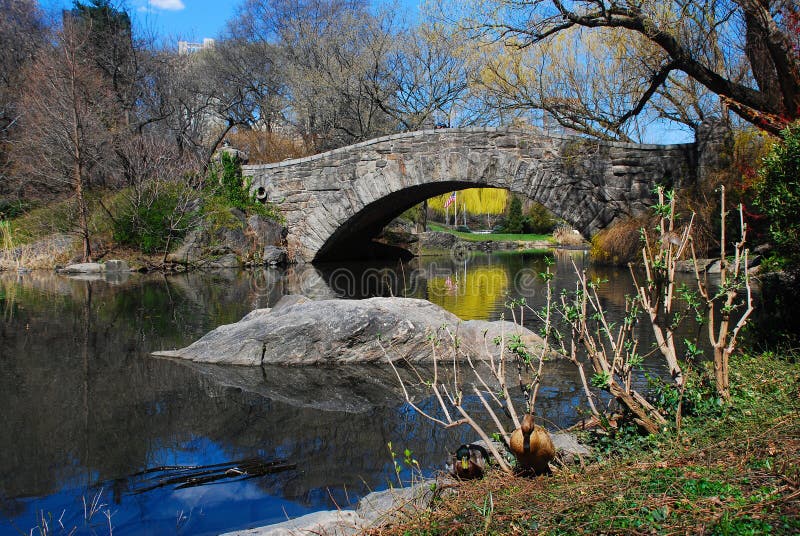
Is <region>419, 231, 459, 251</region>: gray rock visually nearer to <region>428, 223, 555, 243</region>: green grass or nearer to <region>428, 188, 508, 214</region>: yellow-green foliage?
<region>428, 223, 555, 243</region>: green grass

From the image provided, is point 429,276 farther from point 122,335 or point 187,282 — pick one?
point 122,335

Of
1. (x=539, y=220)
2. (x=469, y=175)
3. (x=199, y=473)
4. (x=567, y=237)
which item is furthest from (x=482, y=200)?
(x=199, y=473)

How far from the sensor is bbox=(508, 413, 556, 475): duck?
2648mm

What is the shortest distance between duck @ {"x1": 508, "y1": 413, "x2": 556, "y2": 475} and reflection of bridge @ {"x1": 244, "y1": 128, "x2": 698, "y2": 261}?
35.3 ft

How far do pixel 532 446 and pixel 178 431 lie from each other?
7.98ft

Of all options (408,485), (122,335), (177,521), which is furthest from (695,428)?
(122,335)

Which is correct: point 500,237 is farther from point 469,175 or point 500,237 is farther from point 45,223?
point 45,223

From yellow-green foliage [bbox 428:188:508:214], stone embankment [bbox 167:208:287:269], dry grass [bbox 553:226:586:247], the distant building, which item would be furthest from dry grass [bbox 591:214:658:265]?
yellow-green foliage [bbox 428:188:508:214]

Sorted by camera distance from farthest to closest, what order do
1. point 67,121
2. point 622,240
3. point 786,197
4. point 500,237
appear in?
point 500,237 → point 67,121 → point 622,240 → point 786,197

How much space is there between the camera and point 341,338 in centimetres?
597

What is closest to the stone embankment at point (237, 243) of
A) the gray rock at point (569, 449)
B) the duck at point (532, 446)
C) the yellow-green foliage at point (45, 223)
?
the yellow-green foliage at point (45, 223)

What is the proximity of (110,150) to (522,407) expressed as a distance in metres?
18.8

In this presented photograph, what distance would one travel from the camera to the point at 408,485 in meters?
3.24

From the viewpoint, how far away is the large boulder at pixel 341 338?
591cm
